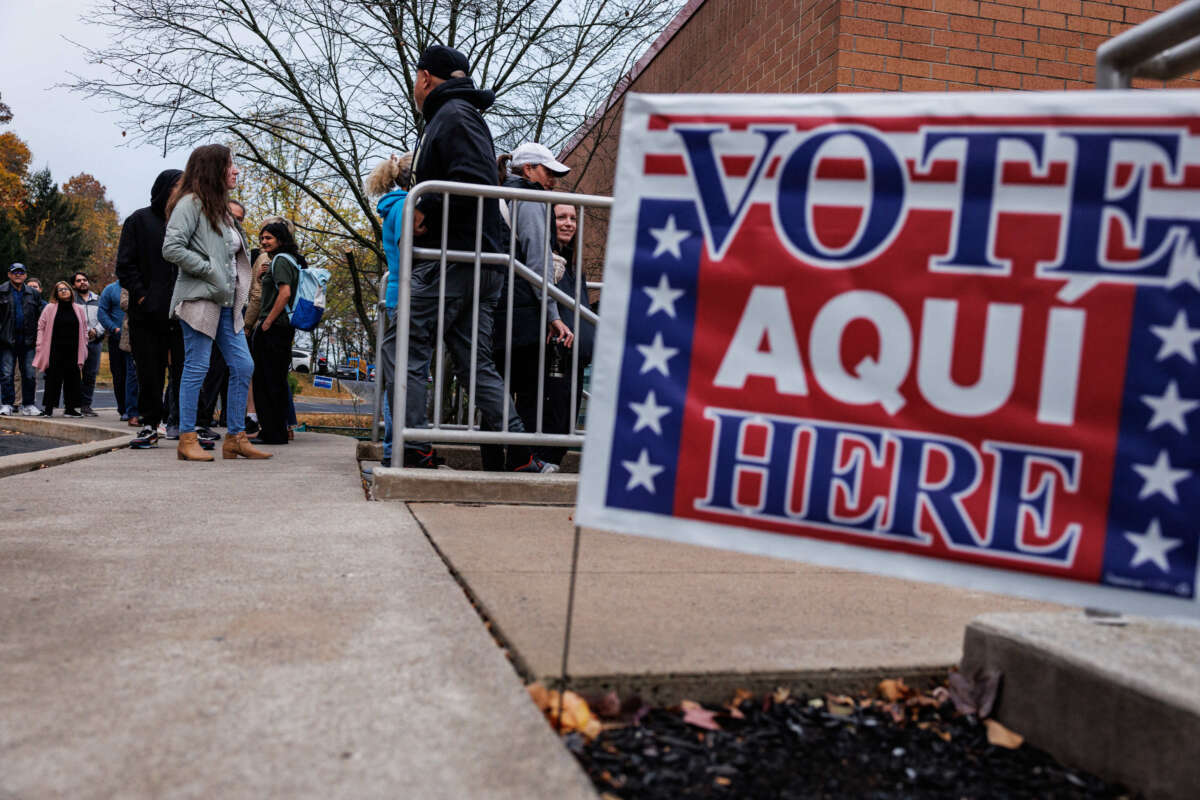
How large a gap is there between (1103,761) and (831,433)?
0.75 metres

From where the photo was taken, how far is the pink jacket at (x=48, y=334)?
11828mm

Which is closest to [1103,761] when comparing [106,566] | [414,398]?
[106,566]

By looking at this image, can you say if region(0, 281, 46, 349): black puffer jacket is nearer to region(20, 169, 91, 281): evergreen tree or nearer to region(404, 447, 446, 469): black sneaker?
region(404, 447, 446, 469): black sneaker

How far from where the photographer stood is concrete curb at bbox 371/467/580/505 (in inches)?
175

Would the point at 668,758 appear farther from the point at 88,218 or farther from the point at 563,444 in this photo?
the point at 88,218

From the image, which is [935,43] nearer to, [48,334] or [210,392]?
[210,392]

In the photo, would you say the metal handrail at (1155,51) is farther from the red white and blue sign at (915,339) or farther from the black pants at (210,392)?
the black pants at (210,392)

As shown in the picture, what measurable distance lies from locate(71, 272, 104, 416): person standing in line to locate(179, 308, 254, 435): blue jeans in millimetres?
6990

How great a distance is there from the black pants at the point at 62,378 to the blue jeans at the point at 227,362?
6.63m

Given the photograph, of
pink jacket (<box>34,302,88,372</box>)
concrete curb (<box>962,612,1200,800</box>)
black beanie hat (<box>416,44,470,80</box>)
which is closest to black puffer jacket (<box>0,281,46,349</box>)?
pink jacket (<box>34,302,88,372</box>)

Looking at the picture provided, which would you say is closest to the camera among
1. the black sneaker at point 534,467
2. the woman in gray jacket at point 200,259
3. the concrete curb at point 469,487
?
the concrete curb at point 469,487

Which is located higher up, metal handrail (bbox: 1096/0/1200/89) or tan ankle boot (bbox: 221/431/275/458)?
metal handrail (bbox: 1096/0/1200/89)

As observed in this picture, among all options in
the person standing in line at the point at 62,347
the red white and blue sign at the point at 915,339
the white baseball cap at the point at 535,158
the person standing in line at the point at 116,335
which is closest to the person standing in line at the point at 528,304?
the white baseball cap at the point at 535,158

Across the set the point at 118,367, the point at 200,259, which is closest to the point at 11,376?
the point at 118,367
